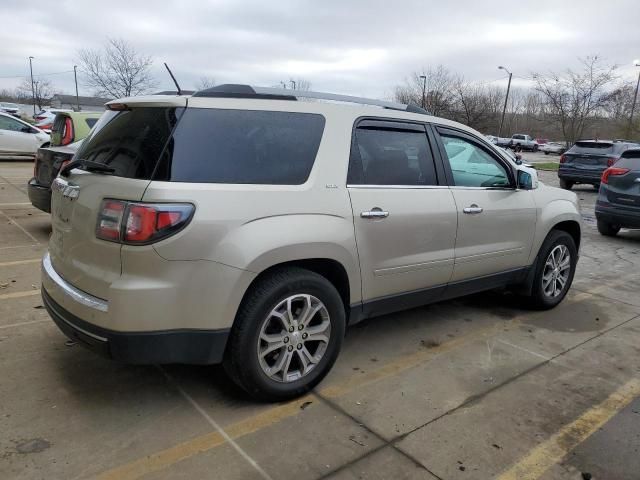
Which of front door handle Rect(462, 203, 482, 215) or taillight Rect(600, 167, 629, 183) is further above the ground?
taillight Rect(600, 167, 629, 183)

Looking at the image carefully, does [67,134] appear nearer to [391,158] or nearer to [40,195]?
[40,195]

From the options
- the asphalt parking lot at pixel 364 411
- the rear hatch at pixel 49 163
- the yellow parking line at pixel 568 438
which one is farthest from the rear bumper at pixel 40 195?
the yellow parking line at pixel 568 438

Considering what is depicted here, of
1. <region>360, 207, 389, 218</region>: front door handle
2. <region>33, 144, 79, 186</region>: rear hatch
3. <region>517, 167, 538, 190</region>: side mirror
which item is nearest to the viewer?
<region>360, 207, 389, 218</region>: front door handle

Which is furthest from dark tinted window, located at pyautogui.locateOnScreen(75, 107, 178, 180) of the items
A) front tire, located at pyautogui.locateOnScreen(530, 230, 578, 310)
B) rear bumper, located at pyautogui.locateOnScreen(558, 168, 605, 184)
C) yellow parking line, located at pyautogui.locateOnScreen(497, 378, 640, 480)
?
rear bumper, located at pyautogui.locateOnScreen(558, 168, 605, 184)

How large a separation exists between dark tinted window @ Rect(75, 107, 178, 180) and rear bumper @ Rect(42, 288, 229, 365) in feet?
2.63

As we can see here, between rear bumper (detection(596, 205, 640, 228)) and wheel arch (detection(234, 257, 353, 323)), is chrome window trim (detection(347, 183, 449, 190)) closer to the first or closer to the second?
wheel arch (detection(234, 257, 353, 323))

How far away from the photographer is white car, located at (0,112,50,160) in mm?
15633

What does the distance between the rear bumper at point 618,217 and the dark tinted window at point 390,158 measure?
613cm

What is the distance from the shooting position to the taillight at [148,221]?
2.56 metres

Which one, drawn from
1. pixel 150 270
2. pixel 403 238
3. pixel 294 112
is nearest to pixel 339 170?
pixel 294 112

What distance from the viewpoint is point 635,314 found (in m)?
5.08

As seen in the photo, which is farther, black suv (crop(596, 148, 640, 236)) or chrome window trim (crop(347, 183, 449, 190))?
black suv (crop(596, 148, 640, 236))

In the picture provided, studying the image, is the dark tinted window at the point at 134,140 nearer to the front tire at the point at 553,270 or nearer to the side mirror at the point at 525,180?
the side mirror at the point at 525,180

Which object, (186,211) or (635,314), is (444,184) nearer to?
(186,211)
